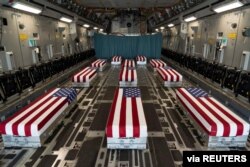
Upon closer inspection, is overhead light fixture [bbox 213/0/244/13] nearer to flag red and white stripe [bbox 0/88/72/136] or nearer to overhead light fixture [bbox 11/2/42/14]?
flag red and white stripe [bbox 0/88/72/136]

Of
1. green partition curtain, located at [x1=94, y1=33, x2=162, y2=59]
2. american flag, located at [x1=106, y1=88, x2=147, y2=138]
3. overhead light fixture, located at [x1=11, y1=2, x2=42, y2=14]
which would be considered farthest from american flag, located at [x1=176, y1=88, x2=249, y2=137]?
green partition curtain, located at [x1=94, y1=33, x2=162, y2=59]

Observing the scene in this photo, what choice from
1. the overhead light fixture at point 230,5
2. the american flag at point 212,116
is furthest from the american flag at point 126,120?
the overhead light fixture at point 230,5

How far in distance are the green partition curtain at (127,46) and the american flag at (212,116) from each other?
10853mm

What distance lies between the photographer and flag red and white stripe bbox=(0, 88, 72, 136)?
3.42 m

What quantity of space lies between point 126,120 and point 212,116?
69.9 inches

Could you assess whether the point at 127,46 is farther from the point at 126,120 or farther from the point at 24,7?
the point at 126,120

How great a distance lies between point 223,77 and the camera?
619cm

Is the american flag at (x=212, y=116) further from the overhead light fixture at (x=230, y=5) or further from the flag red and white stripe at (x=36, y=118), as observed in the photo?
the flag red and white stripe at (x=36, y=118)

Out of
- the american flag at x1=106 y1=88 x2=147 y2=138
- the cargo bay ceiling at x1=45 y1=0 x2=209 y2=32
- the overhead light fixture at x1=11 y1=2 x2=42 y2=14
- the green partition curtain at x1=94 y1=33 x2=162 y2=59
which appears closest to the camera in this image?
the american flag at x1=106 y1=88 x2=147 y2=138

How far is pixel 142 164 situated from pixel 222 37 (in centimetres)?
622

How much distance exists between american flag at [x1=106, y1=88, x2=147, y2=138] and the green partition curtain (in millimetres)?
11558

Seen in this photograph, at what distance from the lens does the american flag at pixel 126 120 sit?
335 centimetres

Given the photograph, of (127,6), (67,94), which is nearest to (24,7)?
(67,94)

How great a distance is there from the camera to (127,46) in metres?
16.0
